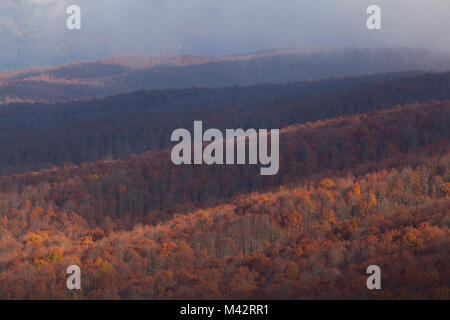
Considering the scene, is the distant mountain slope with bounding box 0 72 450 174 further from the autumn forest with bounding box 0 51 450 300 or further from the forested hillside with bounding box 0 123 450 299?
the forested hillside with bounding box 0 123 450 299

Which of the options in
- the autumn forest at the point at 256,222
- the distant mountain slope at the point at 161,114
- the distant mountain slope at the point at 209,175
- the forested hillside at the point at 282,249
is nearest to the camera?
the forested hillside at the point at 282,249

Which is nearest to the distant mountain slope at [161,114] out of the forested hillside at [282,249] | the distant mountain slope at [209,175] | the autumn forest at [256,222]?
the autumn forest at [256,222]

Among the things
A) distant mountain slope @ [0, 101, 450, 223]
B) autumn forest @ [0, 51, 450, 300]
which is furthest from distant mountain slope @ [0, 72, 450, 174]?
distant mountain slope @ [0, 101, 450, 223]

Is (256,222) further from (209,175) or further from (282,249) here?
(209,175)

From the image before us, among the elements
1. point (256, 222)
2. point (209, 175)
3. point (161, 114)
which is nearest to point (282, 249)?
point (256, 222)

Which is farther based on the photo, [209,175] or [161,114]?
[161,114]

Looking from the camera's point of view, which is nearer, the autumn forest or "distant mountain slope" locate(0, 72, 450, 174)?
the autumn forest

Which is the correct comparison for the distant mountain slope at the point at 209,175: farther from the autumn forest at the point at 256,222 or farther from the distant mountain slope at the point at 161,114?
the distant mountain slope at the point at 161,114

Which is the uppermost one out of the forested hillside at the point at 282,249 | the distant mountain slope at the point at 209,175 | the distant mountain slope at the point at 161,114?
the distant mountain slope at the point at 161,114
